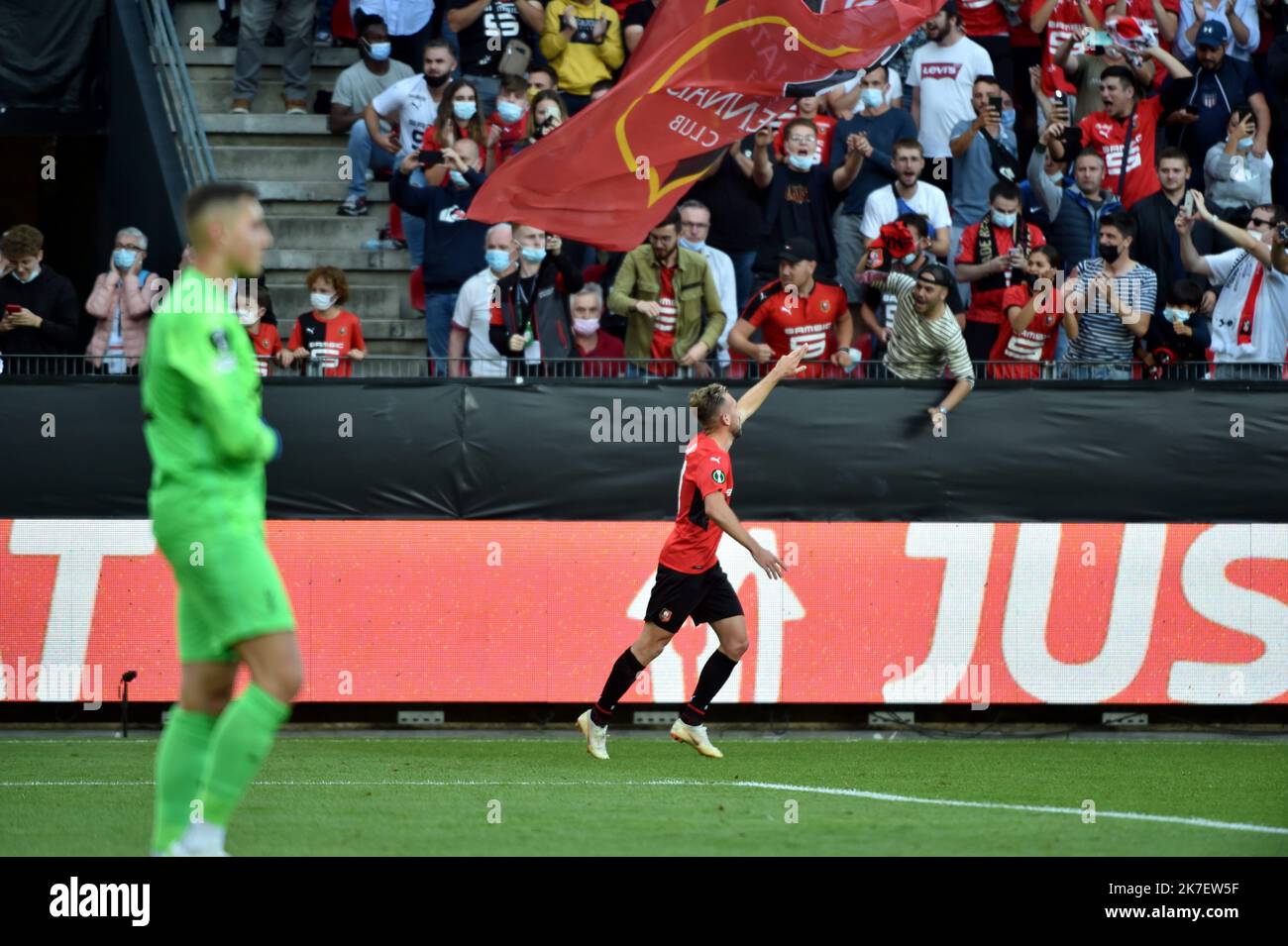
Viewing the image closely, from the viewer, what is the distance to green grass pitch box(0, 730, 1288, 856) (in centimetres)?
796

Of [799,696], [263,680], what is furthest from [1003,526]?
[263,680]

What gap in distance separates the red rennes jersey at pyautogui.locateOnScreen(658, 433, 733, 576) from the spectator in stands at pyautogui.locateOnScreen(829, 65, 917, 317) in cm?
409

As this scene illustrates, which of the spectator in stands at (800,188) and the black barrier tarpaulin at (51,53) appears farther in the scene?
the black barrier tarpaulin at (51,53)

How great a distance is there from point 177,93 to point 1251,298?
948 cm

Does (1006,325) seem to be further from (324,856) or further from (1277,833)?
(324,856)

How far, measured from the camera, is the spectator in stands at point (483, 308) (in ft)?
47.5

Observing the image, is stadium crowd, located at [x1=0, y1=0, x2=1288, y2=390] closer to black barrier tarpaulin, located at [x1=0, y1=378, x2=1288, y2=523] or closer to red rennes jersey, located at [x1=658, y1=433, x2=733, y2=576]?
black barrier tarpaulin, located at [x1=0, y1=378, x2=1288, y2=523]

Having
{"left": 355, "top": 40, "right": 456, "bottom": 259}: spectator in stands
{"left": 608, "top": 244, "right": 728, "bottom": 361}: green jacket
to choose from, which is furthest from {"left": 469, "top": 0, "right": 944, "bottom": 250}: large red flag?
{"left": 355, "top": 40, "right": 456, "bottom": 259}: spectator in stands

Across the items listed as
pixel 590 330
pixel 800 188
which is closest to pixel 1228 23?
pixel 800 188

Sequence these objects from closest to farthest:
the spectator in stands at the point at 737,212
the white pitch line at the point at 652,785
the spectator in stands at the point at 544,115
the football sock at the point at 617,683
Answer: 1. the white pitch line at the point at 652,785
2. the football sock at the point at 617,683
3. the spectator in stands at the point at 544,115
4. the spectator in stands at the point at 737,212

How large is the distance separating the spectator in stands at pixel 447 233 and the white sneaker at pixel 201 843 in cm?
914

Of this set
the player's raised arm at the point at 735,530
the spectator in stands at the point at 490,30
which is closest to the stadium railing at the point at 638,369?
the player's raised arm at the point at 735,530

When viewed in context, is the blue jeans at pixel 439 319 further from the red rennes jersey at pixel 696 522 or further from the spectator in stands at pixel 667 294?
the red rennes jersey at pixel 696 522

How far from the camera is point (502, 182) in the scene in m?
14.2
